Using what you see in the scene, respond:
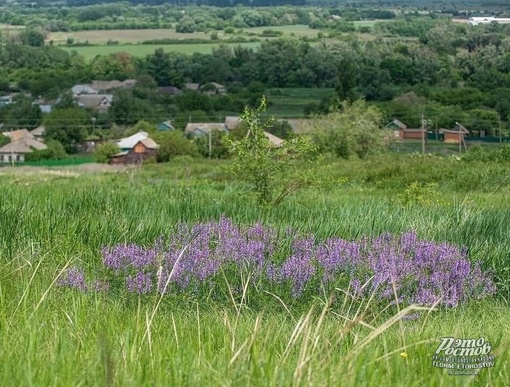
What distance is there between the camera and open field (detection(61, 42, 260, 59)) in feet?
332

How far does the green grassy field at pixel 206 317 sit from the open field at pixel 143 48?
91411 millimetres

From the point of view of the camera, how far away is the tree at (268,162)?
984 centimetres

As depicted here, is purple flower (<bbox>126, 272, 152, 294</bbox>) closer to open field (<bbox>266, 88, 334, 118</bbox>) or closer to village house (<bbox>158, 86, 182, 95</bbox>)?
open field (<bbox>266, 88, 334, 118</bbox>)

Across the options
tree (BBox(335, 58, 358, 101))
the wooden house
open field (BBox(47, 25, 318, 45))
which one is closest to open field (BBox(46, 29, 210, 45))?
open field (BBox(47, 25, 318, 45))

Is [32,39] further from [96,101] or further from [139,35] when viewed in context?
[96,101]

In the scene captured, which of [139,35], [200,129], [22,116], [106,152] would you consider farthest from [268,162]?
[139,35]

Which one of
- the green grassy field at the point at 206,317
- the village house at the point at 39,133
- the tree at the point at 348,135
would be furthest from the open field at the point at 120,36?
the green grassy field at the point at 206,317

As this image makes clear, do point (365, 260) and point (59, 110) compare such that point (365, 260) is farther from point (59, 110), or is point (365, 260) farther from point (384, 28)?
point (384, 28)

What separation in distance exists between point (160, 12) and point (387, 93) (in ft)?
313

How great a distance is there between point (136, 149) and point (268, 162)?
131 feet

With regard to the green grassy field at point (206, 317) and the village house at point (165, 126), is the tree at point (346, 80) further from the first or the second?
the green grassy field at point (206, 317)

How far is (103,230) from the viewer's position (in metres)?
6.56

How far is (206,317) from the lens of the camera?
4715 millimetres

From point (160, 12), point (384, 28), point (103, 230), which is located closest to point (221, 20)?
point (160, 12)
